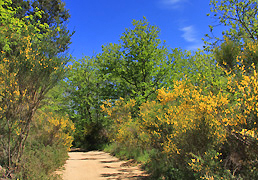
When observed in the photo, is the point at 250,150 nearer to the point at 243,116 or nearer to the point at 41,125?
the point at 243,116

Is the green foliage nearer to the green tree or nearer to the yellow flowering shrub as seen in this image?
the yellow flowering shrub

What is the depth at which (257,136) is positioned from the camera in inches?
128

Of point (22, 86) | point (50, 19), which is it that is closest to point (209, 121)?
point (22, 86)

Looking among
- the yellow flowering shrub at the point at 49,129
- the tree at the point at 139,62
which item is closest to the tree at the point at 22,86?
the yellow flowering shrub at the point at 49,129

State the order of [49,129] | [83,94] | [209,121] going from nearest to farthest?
[209,121]
[49,129]
[83,94]

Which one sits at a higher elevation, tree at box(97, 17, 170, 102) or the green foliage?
tree at box(97, 17, 170, 102)

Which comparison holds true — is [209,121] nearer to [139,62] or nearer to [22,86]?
[22,86]

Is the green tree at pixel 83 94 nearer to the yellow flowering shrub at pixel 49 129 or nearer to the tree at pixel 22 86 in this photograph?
the yellow flowering shrub at pixel 49 129

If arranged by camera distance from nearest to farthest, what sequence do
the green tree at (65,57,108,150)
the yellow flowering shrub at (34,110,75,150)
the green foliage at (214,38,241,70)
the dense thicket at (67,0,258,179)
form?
the dense thicket at (67,0,258,179) < the green foliage at (214,38,241,70) < the yellow flowering shrub at (34,110,75,150) < the green tree at (65,57,108,150)

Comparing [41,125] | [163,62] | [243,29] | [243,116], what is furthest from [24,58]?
[163,62]

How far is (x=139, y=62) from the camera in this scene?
61.8 feet

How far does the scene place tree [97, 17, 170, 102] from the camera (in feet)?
61.9

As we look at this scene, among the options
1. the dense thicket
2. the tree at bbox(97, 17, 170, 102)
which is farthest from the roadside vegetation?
the tree at bbox(97, 17, 170, 102)

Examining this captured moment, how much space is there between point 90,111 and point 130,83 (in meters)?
10.1
